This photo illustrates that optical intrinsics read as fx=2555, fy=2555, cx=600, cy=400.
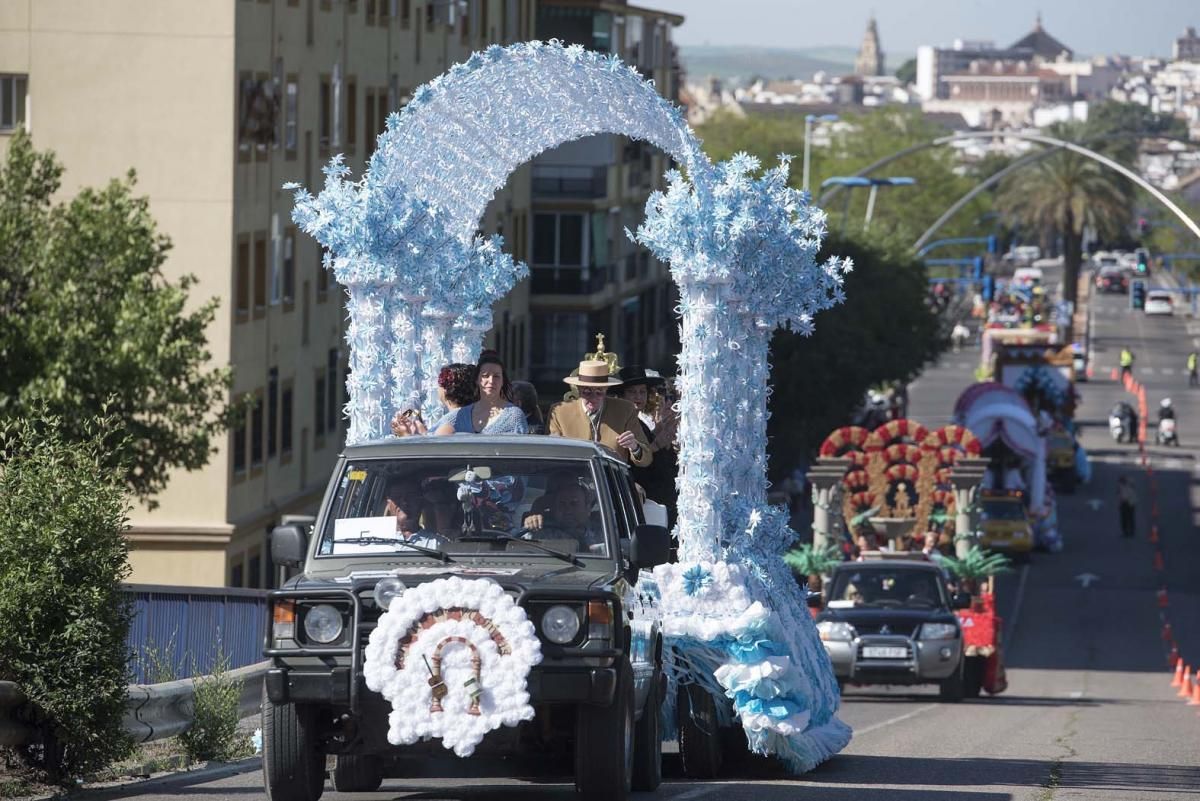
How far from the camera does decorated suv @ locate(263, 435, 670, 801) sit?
35.8 ft

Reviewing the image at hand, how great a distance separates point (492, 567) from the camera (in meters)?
11.6

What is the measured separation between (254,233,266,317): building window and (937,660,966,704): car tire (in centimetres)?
1803

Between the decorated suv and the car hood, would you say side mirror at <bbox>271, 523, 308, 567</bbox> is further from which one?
the car hood

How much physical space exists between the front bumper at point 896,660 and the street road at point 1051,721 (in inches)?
13.0

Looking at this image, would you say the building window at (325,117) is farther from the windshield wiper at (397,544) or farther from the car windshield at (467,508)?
the windshield wiper at (397,544)

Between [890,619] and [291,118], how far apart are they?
20912mm

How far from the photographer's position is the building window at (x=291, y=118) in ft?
149

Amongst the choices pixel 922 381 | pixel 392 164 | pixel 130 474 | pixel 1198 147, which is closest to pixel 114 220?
pixel 130 474

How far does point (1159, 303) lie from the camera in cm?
16812

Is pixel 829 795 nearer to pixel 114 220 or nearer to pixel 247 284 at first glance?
pixel 114 220

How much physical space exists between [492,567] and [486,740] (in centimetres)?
90

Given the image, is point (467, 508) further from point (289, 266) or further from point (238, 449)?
point (289, 266)

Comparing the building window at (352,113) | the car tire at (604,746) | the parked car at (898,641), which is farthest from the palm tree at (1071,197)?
the car tire at (604,746)

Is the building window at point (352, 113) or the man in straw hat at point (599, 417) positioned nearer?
the man in straw hat at point (599, 417)
